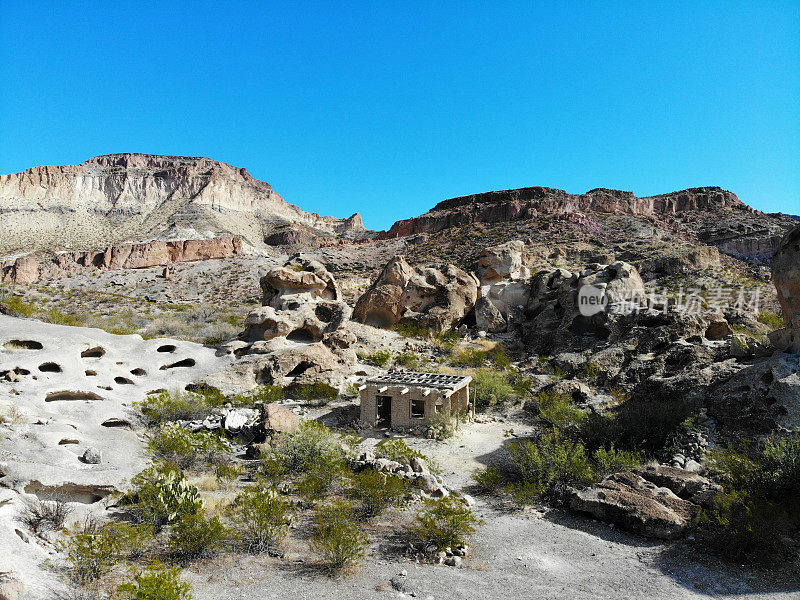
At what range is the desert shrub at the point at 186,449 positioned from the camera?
9.41m

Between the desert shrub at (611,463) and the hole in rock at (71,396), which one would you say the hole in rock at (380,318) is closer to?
the hole in rock at (71,396)

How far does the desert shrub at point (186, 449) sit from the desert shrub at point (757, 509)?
835cm

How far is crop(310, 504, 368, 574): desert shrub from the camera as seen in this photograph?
5.57 meters

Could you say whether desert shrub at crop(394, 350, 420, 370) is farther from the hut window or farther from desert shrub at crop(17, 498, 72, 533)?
desert shrub at crop(17, 498, 72, 533)

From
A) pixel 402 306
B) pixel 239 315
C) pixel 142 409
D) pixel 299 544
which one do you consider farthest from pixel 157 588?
pixel 239 315

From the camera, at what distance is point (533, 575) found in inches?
221

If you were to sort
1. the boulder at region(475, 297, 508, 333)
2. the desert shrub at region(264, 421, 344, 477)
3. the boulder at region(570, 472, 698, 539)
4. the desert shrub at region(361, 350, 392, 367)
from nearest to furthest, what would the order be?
1. the boulder at region(570, 472, 698, 539)
2. the desert shrub at region(264, 421, 344, 477)
3. the desert shrub at region(361, 350, 392, 367)
4. the boulder at region(475, 297, 508, 333)

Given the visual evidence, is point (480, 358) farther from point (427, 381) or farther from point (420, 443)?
point (420, 443)

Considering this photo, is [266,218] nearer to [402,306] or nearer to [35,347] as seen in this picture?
[402,306]

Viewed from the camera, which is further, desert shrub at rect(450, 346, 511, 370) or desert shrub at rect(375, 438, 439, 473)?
desert shrub at rect(450, 346, 511, 370)

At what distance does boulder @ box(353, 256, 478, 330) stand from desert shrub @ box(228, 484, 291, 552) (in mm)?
17911

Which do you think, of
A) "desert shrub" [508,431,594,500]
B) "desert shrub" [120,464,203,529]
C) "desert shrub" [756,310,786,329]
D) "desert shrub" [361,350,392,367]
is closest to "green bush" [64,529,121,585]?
"desert shrub" [120,464,203,529]

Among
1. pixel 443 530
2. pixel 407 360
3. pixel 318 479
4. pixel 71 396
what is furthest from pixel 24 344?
pixel 443 530

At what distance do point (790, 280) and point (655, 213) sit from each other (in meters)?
58.9
